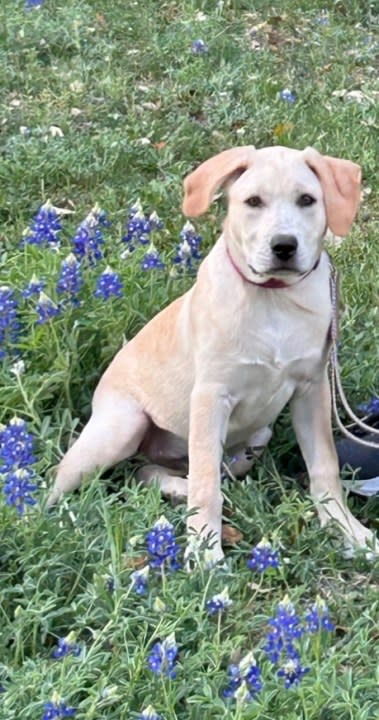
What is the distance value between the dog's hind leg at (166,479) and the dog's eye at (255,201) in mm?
924

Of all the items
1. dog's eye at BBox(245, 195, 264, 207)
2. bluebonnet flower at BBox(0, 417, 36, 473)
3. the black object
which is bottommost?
the black object

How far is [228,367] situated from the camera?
3648 millimetres

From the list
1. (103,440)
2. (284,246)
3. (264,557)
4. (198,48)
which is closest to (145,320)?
(103,440)

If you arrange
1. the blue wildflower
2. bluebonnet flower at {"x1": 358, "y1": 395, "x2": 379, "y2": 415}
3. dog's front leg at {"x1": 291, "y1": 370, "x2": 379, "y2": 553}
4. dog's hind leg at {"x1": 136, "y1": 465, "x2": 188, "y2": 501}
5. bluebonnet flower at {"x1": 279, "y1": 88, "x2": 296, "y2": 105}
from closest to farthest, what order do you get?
dog's front leg at {"x1": 291, "y1": 370, "x2": 379, "y2": 553}
dog's hind leg at {"x1": 136, "y1": 465, "x2": 188, "y2": 501}
bluebonnet flower at {"x1": 358, "y1": 395, "x2": 379, "y2": 415}
bluebonnet flower at {"x1": 279, "y1": 88, "x2": 296, "y2": 105}
the blue wildflower

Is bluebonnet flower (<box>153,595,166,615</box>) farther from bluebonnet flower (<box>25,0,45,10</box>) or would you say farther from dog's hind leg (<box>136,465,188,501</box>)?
bluebonnet flower (<box>25,0,45,10</box>)

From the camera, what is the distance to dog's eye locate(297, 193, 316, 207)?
11.5 feet

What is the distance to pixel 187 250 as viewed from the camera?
479cm

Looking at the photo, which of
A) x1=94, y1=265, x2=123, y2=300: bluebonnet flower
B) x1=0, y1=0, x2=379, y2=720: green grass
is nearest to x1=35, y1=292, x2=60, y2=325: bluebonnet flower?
x1=0, y1=0, x2=379, y2=720: green grass

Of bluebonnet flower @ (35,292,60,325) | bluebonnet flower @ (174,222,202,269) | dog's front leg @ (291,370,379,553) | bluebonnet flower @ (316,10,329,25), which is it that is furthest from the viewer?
bluebonnet flower @ (316,10,329,25)

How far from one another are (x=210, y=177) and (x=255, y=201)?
0.19 meters

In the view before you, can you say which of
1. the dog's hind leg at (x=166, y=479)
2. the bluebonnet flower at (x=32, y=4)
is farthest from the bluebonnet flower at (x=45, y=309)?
the bluebonnet flower at (x=32, y=4)

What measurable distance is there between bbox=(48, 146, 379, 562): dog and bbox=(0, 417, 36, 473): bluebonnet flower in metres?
0.34

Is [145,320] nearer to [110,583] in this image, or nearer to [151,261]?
[151,261]

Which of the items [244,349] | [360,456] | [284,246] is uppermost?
[284,246]
